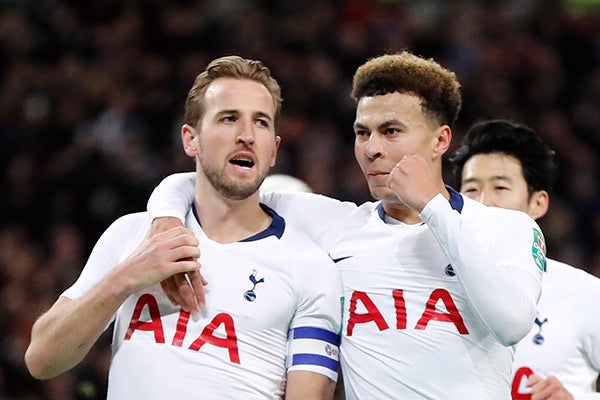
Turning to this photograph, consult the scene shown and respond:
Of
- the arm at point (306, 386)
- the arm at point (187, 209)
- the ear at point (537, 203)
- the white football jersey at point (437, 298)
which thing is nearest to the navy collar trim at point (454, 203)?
the white football jersey at point (437, 298)

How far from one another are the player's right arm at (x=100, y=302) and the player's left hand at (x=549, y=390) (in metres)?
1.65

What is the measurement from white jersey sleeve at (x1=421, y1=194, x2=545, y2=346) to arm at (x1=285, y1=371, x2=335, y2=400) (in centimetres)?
64

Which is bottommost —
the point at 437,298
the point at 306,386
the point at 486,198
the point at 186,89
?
the point at 306,386

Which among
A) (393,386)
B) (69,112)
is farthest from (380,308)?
(69,112)

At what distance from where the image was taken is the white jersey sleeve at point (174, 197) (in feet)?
13.7

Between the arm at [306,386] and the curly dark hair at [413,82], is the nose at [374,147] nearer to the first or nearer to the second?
the curly dark hair at [413,82]

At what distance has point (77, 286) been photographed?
13.5ft

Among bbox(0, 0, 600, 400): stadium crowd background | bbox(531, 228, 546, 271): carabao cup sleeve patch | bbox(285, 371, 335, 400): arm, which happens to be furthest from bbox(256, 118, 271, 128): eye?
bbox(0, 0, 600, 400): stadium crowd background

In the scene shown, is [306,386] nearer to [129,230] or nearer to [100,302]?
[100,302]

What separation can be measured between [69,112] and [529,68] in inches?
172

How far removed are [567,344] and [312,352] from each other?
1375mm

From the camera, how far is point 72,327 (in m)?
3.91

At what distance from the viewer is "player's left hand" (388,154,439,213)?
3.92 metres

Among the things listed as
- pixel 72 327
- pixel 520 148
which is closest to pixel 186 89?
pixel 520 148
